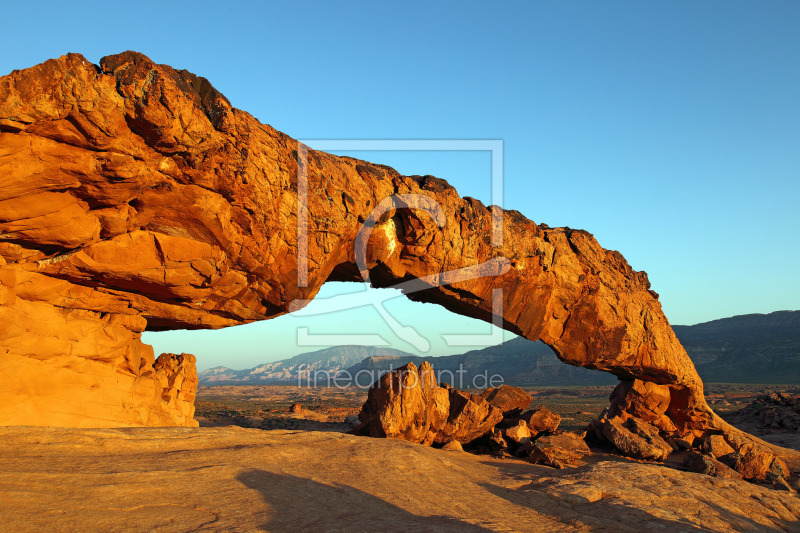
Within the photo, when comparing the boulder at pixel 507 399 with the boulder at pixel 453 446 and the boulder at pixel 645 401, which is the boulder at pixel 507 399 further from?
the boulder at pixel 645 401

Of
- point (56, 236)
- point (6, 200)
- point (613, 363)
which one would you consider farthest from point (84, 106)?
point (613, 363)

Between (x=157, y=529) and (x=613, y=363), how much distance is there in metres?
19.4

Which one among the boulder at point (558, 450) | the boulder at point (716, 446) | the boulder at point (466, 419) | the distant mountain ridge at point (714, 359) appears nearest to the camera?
the boulder at point (558, 450)

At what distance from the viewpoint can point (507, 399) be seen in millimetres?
20922

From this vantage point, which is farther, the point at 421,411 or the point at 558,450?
the point at 421,411

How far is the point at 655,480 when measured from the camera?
11930 mm

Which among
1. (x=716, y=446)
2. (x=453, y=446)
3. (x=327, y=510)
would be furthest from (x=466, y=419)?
(x=327, y=510)

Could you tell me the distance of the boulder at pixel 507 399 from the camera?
20.6 meters

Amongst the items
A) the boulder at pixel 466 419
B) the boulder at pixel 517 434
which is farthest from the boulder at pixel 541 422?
the boulder at pixel 466 419

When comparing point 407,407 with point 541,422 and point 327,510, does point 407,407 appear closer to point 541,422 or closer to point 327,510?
point 541,422

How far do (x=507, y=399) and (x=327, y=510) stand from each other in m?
14.8

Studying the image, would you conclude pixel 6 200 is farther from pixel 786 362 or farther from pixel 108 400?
pixel 786 362

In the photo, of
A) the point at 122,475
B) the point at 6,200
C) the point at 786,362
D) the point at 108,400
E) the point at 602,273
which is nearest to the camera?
the point at 122,475

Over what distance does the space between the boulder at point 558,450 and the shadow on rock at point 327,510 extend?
8354mm
